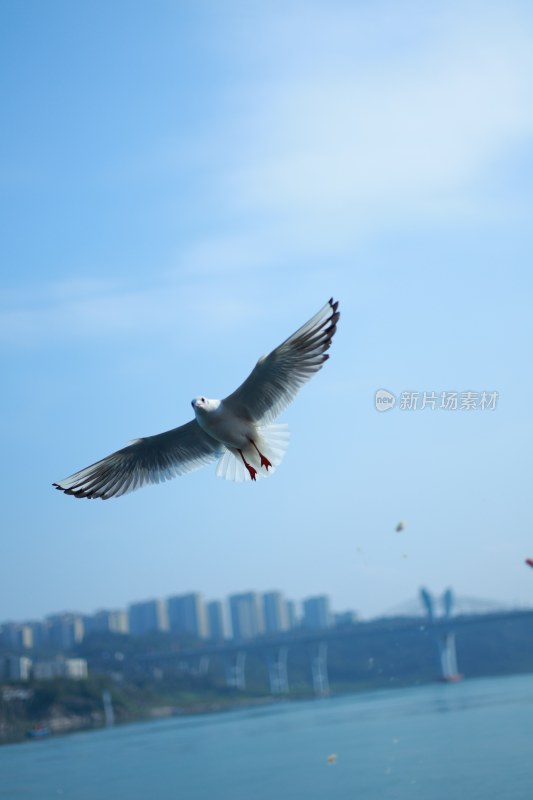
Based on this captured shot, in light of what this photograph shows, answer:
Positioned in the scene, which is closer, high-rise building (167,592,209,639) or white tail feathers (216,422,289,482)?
white tail feathers (216,422,289,482)

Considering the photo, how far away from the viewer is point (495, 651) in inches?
1911

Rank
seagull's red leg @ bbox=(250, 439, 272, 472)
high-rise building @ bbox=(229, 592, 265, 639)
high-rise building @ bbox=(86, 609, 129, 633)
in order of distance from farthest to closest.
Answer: high-rise building @ bbox=(86, 609, 129, 633) < high-rise building @ bbox=(229, 592, 265, 639) < seagull's red leg @ bbox=(250, 439, 272, 472)

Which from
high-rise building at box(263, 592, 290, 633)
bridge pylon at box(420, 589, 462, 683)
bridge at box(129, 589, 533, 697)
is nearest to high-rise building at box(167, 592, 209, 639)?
high-rise building at box(263, 592, 290, 633)

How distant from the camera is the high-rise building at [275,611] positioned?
79875 mm

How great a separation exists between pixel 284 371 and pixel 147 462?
5.38 feet

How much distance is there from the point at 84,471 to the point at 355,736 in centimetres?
2124

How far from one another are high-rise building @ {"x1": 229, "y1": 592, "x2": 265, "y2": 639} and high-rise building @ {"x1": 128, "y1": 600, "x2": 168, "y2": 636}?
550 cm

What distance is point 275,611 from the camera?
265 feet

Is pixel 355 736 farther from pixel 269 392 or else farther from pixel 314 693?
pixel 314 693

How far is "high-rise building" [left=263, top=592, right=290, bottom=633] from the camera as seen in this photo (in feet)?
262

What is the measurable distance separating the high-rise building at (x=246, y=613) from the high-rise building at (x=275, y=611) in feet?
1.54

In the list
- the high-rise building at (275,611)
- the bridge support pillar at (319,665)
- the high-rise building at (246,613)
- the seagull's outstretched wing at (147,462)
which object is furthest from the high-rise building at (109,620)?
the seagull's outstretched wing at (147,462)

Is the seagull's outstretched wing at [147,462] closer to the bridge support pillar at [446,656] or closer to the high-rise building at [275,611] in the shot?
the bridge support pillar at [446,656]

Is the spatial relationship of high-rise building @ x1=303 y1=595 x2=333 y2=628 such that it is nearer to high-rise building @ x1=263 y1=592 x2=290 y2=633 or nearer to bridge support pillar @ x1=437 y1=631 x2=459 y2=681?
high-rise building @ x1=263 y1=592 x2=290 y2=633
